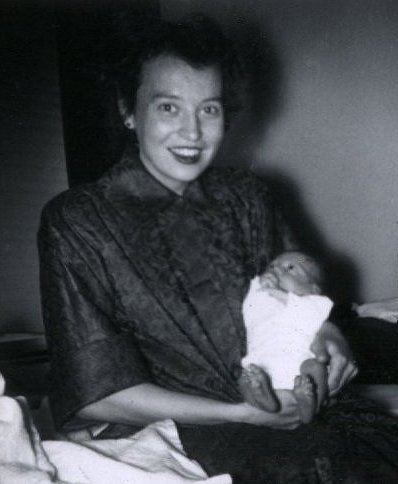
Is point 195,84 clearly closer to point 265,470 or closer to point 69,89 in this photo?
point 265,470

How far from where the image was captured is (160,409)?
109 centimetres

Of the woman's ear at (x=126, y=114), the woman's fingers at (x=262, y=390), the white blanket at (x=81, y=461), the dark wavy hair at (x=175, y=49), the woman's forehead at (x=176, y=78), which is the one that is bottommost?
the white blanket at (x=81, y=461)

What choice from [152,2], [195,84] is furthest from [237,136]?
[195,84]

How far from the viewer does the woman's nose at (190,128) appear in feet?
4.10

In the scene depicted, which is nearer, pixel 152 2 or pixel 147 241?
pixel 147 241

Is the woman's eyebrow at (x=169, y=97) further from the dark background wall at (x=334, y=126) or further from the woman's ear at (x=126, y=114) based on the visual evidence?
the dark background wall at (x=334, y=126)

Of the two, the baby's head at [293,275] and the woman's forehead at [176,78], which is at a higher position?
the woman's forehead at [176,78]

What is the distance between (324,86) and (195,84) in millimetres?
1178

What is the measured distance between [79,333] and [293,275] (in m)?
0.46

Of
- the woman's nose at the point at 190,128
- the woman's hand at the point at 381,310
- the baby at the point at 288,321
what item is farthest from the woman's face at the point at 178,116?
the woman's hand at the point at 381,310

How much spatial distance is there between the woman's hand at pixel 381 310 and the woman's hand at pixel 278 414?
95 centimetres

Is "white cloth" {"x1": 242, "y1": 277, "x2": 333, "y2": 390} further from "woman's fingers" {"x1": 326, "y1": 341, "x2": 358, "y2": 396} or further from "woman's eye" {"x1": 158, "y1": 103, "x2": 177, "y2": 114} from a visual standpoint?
"woman's eye" {"x1": 158, "y1": 103, "x2": 177, "y2": 114}

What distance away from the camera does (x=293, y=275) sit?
130 centimetres

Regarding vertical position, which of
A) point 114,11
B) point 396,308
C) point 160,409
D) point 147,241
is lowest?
point 396,308
